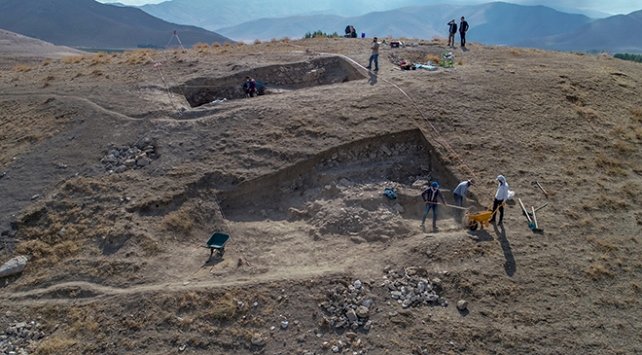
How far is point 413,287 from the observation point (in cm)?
1166

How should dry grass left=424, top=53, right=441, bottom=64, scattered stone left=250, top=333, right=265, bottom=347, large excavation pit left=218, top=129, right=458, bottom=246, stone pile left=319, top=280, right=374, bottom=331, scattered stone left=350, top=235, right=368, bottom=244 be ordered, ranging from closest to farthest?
scattered stone left=250, top=333, right=265, bottom=347, stone pile left=319, top=280, right=374, bottom=331, scattered stone left=350, top=235, right=368, bottom=244, large excavation pit left=218, top=129, right=458, bottom=246, dry grass left=424, top=53, right=441, bottom=64

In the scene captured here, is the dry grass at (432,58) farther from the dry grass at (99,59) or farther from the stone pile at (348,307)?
the dry grass at (99,59)

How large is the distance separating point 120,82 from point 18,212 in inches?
336

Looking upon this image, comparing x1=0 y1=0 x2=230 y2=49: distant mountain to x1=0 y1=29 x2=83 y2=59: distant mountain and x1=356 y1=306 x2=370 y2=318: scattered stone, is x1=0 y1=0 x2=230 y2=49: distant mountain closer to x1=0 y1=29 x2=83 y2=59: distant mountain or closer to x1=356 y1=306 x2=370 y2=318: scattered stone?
x1=0 y1=29 x2=83 y2=59: distant mountain

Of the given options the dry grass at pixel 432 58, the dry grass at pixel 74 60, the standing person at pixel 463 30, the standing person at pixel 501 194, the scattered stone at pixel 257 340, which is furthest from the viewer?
the dry grass at pixel 74 60

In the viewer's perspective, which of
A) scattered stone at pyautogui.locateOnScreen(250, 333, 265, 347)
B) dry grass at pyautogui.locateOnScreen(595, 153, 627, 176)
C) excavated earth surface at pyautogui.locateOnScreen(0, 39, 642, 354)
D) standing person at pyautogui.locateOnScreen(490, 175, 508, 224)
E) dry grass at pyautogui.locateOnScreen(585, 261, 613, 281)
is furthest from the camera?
dry grass at pyautogui.locateOnScreen(595, 153, 627, 176)

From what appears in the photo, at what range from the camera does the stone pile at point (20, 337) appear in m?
10.9

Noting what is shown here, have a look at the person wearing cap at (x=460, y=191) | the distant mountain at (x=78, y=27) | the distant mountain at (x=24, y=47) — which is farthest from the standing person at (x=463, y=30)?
the distant mountain at (x=78, y=27)

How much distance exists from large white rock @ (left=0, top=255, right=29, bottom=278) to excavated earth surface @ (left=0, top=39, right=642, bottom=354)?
0.66 ft

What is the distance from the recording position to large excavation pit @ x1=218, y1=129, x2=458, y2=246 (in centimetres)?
1405

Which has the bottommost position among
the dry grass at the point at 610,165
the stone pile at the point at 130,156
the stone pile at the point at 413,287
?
the stone pile at the point at 413,287

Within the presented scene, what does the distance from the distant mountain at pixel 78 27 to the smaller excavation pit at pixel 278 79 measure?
92.8m

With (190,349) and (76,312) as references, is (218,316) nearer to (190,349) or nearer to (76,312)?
(190,349)

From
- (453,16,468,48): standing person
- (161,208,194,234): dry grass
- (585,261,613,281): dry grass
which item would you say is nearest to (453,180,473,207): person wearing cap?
(585,261,613,281): dry grass
